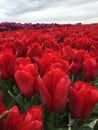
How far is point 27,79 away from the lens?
5.35 ft

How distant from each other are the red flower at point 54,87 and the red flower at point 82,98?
5 cm

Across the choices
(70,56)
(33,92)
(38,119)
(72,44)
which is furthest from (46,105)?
(72,44)

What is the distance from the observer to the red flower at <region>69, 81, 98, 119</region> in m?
1.52

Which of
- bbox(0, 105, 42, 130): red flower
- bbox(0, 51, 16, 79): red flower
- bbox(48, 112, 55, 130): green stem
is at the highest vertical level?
bbox(0, 105, 42, 130): red flower

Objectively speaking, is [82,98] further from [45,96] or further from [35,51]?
[35,51]

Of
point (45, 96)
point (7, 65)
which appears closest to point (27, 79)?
point (45, 96)

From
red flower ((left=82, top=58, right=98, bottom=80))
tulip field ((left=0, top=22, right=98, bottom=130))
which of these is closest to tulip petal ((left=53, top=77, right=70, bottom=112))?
tulip field ((left=0, top=22, right=98, bottom=130))

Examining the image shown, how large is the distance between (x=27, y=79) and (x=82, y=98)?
0.27m

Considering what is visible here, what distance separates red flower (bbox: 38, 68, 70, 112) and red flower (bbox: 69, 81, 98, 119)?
0.17 ft

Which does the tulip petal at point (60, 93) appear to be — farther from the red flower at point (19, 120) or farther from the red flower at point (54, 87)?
the red flower at point (19, 120)

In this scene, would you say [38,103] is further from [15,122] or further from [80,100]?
[15,122]

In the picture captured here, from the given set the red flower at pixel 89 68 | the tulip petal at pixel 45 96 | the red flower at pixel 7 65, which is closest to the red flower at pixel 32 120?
the tulip petal at pixel 45 96

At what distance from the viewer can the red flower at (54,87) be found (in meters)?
1.46

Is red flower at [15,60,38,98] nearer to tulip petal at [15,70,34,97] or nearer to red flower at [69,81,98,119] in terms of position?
tulip petal at [15,70,34,97]
